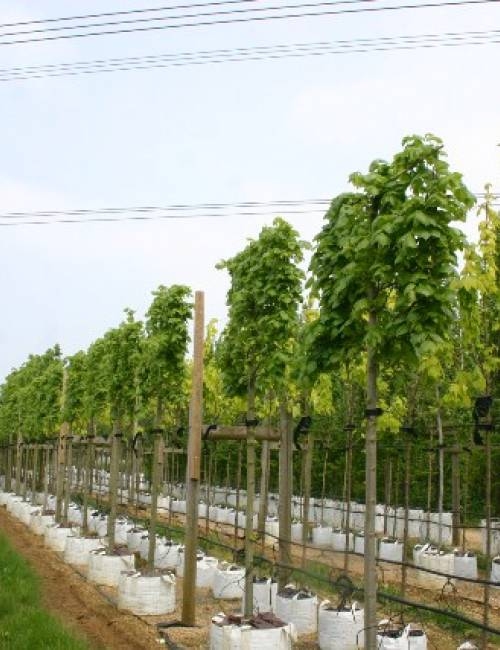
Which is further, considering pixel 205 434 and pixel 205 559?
pixel 205 559

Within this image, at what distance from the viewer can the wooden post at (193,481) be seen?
9.56 m

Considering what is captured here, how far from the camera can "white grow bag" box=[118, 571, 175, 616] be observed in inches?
407

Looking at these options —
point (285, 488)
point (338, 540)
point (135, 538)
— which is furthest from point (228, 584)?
point (338, 540)

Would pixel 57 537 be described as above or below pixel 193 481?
below

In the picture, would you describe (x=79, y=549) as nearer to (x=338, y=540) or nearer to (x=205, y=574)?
(x=205, y=574)

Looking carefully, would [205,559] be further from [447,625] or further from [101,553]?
[447,625]

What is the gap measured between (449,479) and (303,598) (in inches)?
666

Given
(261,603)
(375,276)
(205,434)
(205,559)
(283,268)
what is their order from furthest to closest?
(205,559), (205,434), (261,603), (283,268), (375,276)

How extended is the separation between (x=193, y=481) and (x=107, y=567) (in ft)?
12.8

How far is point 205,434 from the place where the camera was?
11078 millimetres

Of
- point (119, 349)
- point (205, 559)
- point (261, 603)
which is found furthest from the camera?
point (119, 349)

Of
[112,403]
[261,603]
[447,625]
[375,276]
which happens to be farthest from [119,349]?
[375,276]

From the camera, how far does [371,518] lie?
6082mm

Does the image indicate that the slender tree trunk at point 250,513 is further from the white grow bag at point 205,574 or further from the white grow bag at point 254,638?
the white grow bag at point 205,574
